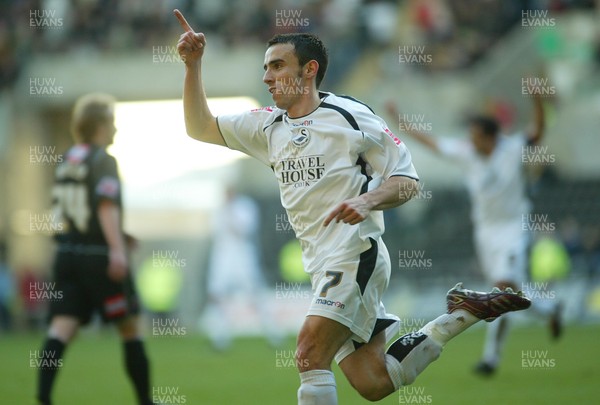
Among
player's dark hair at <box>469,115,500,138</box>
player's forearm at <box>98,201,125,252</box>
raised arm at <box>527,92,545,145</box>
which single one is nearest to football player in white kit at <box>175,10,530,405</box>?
player's forearm at <box>98,201,125,252</box>

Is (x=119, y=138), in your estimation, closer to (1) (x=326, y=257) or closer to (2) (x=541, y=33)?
(2) (x=541, y=33)

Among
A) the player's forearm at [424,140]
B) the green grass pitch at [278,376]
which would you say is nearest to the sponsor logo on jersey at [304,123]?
the green grass pitch at [278,376]

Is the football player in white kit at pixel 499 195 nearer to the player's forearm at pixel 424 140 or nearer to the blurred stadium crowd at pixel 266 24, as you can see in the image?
the player's forearm at pixel 424 140

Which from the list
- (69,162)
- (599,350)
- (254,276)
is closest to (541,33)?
(254,276)

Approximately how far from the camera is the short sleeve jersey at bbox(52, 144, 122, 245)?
7539 mm

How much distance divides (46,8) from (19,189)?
5.18 m

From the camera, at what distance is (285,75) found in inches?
237

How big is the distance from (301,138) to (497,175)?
552 centimetres

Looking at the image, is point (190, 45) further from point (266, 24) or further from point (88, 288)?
point (266, 24)

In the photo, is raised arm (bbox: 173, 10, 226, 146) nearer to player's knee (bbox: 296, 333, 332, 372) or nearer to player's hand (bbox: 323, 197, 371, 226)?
player's hand (bbox: 323, 197, 371, 226)

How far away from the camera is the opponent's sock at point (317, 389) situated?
5.54 metres

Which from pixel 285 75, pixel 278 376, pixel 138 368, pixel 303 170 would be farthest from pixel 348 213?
pixel 278 376

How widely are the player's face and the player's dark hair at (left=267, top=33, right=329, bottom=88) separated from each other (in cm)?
3

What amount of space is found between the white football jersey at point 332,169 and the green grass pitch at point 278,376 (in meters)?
2.55
